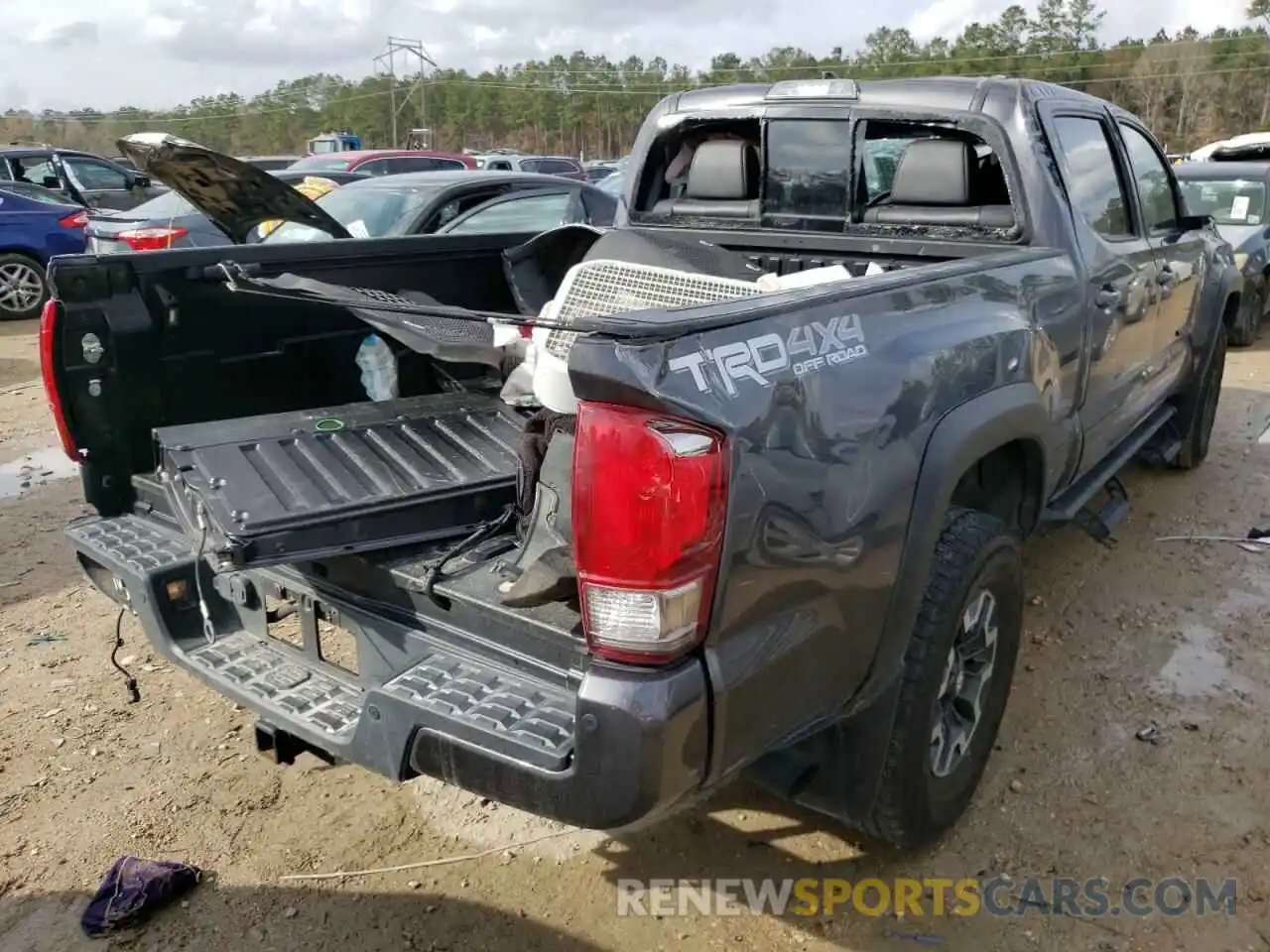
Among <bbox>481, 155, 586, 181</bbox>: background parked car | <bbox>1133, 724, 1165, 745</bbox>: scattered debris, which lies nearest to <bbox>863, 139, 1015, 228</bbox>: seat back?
<bbox>1133, 724, 1165, 745</bbox>: scattered debris

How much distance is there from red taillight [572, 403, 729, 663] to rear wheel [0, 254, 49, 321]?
11560mm

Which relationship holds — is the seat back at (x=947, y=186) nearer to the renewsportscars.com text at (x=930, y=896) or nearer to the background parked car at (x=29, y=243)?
the renewsportscars.com text at (x=930, y=896)

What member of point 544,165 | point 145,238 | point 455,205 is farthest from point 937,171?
point 544,165

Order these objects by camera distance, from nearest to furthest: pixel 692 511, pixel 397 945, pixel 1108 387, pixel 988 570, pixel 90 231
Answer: pixel 692 511 → pixel 397 945 → pixel 988 570 → pixel 1108 387 → pixel 90 231

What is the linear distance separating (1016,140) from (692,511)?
2.24 m

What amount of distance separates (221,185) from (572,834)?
2558mm

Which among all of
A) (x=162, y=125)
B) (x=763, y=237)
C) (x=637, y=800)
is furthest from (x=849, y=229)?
(x=162, y=125)

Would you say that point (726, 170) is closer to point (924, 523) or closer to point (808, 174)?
point (808, 174)

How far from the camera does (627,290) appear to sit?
265 cm

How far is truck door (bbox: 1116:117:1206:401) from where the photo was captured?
13.7 ft

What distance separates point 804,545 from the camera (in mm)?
1990

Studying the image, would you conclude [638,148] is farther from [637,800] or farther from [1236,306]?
[1236,306]

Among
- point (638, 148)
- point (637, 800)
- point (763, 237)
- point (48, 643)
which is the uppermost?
point (638, 148)

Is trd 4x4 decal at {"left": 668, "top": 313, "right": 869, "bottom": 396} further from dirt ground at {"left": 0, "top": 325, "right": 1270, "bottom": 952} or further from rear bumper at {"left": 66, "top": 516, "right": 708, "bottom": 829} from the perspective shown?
dirt ground at {"left": 0, "top": 325, "right": 1270, "bottom": 952}
